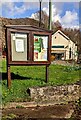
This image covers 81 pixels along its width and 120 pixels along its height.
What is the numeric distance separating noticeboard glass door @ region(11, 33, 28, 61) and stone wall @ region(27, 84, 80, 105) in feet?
4.75

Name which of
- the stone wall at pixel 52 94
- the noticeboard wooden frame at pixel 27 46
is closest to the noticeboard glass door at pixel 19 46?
the noticeboard wooden frame at pixel 27 46

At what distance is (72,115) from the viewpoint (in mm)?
7605

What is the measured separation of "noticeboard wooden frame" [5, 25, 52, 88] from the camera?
395 inches

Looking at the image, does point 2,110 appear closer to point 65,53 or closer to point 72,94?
point 72,94

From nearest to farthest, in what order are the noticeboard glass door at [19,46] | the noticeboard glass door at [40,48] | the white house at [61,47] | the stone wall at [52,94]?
the stone wall at [52,94] < the noticeboard glass door at [19,46] < the noticeboard glass door at [40,48] < the white house at [61,47]

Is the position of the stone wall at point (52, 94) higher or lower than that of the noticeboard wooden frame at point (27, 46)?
lower

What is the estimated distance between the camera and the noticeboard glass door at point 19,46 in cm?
1012

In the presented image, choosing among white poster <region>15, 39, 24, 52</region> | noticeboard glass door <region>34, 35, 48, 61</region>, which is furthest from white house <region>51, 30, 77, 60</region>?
white poster <region>15, 39, 24, 52</region>

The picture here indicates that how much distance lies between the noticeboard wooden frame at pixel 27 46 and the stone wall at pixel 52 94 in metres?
1.28

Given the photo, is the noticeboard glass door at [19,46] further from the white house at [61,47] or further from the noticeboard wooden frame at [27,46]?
the white house at [61,47]

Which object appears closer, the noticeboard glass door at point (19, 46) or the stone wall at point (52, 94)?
the stone wall at point (52, 94)

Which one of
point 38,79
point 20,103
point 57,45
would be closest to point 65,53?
point 57,45

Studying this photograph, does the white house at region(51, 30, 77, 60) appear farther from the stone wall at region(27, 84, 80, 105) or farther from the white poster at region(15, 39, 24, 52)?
the stone wall at region(27, 84, 80, 105)

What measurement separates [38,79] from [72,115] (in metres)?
3.99
